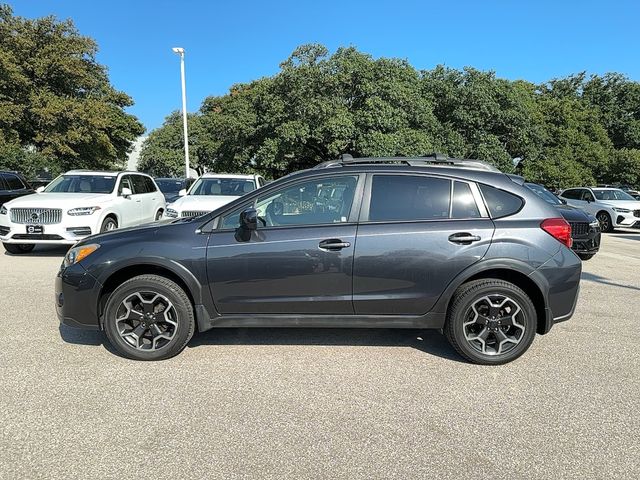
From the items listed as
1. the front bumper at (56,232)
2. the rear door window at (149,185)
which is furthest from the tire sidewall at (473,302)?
the rear door window at (149,185)

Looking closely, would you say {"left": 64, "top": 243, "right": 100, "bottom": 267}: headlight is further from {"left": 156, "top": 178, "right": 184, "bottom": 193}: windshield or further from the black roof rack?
{"left": 156, "top": 178, "right": 184, "bottom": 193}: windshield

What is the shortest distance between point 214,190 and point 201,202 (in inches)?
43.7

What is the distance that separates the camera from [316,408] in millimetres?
3377

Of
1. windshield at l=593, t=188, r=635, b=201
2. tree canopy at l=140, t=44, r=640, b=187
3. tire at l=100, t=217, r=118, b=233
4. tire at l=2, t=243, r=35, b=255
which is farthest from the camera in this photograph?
tree canopy at l=140, t=44, r=640, b=187

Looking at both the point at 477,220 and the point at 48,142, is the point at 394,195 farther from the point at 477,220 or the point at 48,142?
the point at 48,142

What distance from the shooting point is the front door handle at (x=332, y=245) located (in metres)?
4.01

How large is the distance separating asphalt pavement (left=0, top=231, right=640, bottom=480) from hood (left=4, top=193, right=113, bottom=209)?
435 cm

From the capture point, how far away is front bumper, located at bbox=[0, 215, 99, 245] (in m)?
8.77

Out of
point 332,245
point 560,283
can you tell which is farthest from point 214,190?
point 560,283

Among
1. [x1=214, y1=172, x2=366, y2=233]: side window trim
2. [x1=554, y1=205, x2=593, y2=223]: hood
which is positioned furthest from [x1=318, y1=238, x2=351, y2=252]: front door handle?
[x1=554, y1=205, x2=593, y2=223]: hood

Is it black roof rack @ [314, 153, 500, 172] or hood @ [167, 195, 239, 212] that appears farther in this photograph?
hood @ [167, 195, 239, 212]

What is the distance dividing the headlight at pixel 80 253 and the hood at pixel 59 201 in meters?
5.29

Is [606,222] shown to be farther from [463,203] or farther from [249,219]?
[249,219]

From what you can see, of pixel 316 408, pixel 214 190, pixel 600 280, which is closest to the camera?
pixel 316 408
